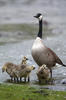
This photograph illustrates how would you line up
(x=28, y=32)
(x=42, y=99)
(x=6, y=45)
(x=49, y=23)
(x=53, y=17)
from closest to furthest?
(x=42, y=99)
(x=6, y=45)
(x=28, y=32)
(x=49, y=23)
(x=53, y=17)

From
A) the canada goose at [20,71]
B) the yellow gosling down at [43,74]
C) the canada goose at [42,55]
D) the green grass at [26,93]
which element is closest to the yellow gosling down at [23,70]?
the canada goose at [20,71]

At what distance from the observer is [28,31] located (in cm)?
3147

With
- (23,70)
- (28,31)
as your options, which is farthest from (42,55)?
(28,31)

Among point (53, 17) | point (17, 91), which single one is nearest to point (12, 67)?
point (17, 91)

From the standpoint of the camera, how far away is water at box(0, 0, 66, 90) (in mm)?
17297

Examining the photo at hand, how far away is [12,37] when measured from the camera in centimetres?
2845

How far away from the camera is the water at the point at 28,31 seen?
1730cm

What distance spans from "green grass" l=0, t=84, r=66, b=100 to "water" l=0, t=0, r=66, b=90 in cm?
79

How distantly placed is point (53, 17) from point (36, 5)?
1075cm

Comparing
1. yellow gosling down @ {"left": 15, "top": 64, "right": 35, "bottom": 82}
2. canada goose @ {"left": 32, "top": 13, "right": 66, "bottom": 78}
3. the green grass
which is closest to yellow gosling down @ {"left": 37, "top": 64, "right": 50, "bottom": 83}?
yellow gosling down @ {"left": 15, "top": 64, "right": 35, "bottom": 82}

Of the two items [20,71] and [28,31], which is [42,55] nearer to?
[20,71]

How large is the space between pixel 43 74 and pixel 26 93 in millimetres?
2115

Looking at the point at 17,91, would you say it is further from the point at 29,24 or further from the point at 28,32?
the point at 29,24

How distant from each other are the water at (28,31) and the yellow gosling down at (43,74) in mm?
371
